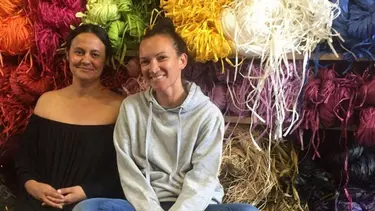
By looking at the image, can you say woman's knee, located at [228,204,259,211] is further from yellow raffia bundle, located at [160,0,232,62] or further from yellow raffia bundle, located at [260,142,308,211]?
yellow raffia bundle, located at [160,0,232,62]

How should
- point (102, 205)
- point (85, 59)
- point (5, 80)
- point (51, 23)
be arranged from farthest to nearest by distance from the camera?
point (5, 80)
point (51, 23)
point (85, 59)
point (102, 205)

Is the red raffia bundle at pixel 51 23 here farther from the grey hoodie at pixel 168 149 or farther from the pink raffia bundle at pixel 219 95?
the pink raffia bundle at pixel 219 95

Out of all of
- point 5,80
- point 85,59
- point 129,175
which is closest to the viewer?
point 129,175

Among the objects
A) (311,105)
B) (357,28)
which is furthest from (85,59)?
(357,28)

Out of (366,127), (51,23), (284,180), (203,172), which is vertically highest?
(51,23)

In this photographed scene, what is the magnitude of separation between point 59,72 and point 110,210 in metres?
0.65

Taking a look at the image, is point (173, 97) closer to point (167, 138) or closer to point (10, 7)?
point (167, 138)

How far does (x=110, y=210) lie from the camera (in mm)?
1338

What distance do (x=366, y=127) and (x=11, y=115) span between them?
3.97ft

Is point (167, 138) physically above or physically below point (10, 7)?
below

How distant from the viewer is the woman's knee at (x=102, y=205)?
4.33 feet

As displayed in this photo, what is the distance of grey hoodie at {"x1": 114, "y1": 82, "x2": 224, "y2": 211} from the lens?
140 cm

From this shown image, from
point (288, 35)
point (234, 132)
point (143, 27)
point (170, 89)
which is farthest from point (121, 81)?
point (288, 35)

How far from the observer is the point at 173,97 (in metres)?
1.47
